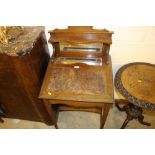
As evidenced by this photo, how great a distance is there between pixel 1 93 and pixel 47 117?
1.63 ft

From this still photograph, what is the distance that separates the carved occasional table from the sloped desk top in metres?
0.14

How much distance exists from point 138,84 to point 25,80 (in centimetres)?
86

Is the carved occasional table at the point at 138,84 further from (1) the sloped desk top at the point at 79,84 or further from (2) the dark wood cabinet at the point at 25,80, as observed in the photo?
(2) the dark wood cabinet at the point at 25,80

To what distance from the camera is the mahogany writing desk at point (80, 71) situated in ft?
3.55

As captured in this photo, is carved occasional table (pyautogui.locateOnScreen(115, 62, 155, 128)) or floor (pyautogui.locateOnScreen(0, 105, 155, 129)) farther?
floor (pyautogui.locateOnScreen(0, 105, 155, 129))

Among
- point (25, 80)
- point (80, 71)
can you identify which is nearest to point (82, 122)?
point (80, 71)

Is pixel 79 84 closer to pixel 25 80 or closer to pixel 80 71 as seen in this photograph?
pixel 80 71

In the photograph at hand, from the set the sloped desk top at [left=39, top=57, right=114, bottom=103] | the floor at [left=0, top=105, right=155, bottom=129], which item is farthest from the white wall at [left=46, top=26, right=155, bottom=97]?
the floor at [left=0, top=105, right=155, bottom=129]

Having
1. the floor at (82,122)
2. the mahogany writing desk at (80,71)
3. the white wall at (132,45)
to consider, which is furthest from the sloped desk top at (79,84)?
the floor at (82,122)

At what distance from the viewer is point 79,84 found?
1.14 metres

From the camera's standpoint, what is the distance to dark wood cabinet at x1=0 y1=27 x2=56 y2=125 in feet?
3.36

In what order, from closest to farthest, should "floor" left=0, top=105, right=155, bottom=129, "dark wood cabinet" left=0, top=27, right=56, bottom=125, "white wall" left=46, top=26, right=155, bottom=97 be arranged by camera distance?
"dark wood cabinet" left=0, top=27, right=56, bottom=125, "white wall" left=46, top=26, right=155, bottom=97, "floor" left=0, top=105, right=155, bottom=129

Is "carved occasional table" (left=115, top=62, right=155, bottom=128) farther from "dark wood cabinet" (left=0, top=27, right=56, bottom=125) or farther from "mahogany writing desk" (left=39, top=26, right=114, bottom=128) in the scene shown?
"dark wood cabinet" (left=0, top=27, right=56, bottom=125)
